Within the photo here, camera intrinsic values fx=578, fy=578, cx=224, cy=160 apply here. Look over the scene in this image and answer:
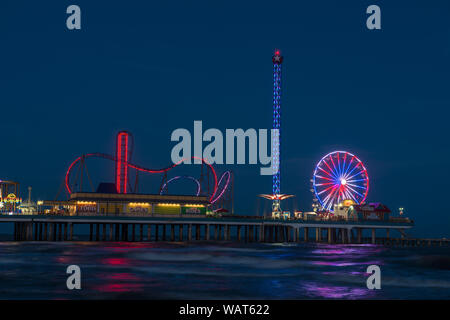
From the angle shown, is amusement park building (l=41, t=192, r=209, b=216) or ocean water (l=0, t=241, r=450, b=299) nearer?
ocean water (l=0, t=241, r=450, b=299)

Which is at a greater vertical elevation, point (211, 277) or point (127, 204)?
point (127, 204)

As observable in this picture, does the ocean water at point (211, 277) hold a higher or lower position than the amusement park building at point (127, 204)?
lower

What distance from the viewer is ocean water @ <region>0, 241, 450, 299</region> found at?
126ft

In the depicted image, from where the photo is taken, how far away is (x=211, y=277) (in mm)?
47656

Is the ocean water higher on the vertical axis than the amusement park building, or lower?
lower

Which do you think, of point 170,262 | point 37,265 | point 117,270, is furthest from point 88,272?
point 170,262

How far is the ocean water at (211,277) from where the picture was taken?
38500 mm

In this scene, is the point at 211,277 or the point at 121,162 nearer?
the point at 211,277

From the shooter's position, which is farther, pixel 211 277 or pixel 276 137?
pixel 276 137

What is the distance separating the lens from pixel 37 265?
180 ft

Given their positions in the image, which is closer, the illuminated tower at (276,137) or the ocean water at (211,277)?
the ocean water at (211,277)

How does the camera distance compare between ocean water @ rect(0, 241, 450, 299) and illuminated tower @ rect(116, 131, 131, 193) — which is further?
illuminated tower @ rect(116, 131, 131, 193)

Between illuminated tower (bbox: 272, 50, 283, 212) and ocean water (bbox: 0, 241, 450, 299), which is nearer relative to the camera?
ocean water (bbox: 0, 241, 450, 299)
